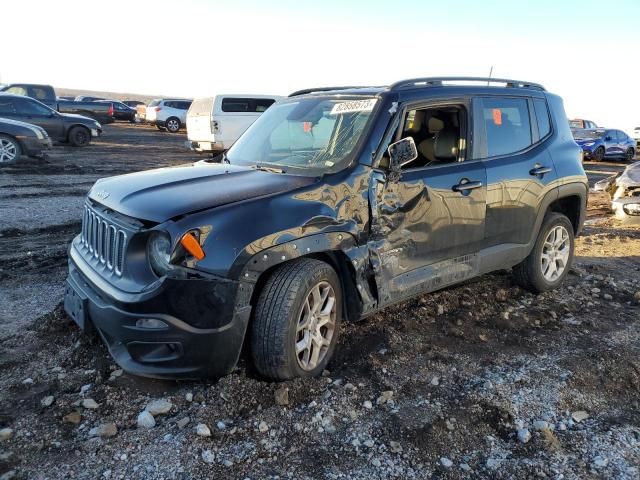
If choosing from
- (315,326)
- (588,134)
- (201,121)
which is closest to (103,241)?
(315,326)

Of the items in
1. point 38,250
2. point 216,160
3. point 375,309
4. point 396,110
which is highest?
point 396,110

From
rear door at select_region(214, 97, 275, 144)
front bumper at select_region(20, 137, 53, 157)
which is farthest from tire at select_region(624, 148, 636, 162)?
front bumper at select_region(20, 137, 53, 157)

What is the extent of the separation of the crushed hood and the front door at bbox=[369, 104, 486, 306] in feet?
2.16

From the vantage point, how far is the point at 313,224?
3334 mm

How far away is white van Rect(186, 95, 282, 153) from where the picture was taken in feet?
56.1

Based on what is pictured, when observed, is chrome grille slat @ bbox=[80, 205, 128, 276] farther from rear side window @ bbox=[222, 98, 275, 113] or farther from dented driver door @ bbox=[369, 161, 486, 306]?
rear side window @ bbox=[222, 98, 275, 113]

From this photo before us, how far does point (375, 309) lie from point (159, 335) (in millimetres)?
1511

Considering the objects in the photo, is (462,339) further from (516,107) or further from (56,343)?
(56,343)

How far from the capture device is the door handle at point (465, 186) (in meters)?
4.18

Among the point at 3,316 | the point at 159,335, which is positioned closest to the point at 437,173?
the point at 159,335

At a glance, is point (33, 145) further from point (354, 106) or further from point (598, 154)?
point (598, 154)

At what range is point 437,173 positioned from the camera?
13.4 feet

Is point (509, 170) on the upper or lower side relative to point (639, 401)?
upper

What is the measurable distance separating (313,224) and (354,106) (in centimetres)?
120
